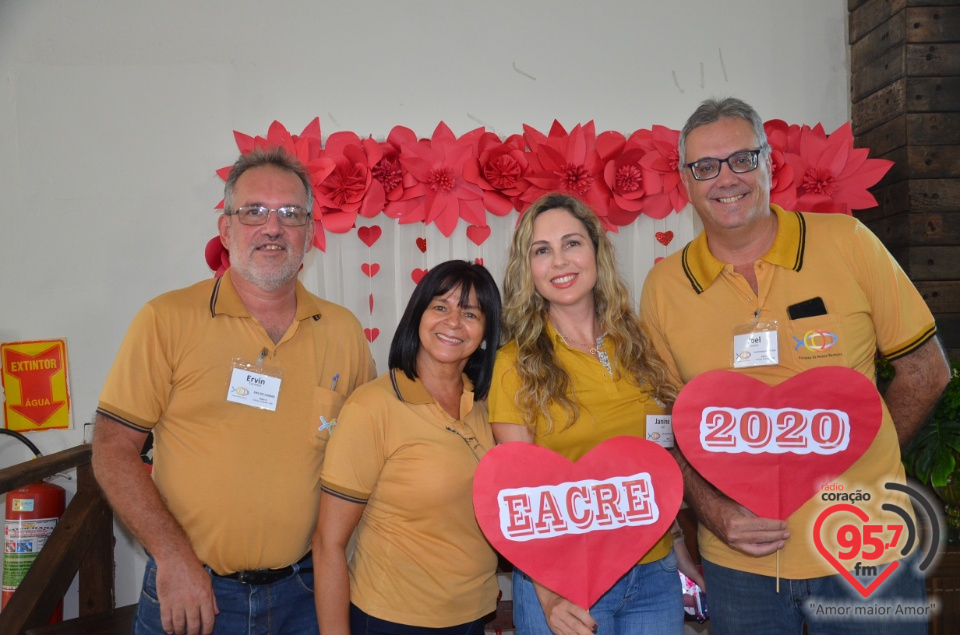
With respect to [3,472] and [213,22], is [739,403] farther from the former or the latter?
[213,22]

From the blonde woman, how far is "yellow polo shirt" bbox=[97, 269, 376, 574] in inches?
21.2

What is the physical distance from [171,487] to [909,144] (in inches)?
125

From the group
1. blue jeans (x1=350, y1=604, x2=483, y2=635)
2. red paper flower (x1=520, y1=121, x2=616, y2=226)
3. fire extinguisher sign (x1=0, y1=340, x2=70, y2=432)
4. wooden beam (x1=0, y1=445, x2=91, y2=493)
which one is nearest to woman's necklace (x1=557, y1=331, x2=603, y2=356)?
blue jeans (x1=350, y1=604, x2=483, y2=635)

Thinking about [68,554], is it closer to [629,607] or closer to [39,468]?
[39,468]

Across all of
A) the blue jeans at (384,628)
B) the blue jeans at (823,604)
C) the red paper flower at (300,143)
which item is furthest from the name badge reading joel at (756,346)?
the red paper flower at (300,143)

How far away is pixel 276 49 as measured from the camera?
3307mm

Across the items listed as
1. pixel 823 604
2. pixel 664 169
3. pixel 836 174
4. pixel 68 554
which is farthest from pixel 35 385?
pixel 836 174

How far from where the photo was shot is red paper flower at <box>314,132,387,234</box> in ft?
10.0

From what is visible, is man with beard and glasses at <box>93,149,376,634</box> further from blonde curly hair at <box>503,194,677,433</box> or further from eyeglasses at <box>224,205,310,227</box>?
blonde curly hair at <box>503,194,677,433</box>

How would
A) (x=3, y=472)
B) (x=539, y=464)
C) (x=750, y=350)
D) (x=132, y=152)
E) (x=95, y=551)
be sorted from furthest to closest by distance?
(x=132, y=152)
(x=95, y=551)
(x=3, y=472)
(x=750, y=350)
(x=539, y=464)

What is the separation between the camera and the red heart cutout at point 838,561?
5.18 feet

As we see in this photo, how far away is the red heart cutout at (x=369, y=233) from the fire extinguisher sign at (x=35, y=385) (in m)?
1.46

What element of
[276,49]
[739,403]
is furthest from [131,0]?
[739,403]

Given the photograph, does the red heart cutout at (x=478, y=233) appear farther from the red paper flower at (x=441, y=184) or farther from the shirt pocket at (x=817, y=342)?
the shirt pocket at (x=817, y=342)
